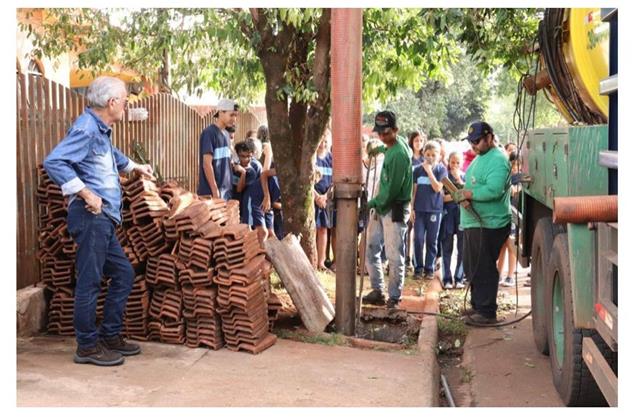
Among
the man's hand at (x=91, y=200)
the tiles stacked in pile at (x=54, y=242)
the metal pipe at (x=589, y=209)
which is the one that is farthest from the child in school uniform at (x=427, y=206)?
the metal pipe at (x=589, y=209)

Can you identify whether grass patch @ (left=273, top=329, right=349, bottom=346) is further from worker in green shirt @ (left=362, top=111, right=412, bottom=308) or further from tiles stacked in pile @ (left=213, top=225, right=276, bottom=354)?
worker in green shirt @ (left=362, top=111, right=412, bottom=308)

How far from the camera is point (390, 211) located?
889cm

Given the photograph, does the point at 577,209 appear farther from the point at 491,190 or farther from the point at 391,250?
the point at 391,250

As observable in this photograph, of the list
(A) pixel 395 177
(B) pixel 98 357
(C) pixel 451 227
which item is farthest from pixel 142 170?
(C) pixel 451 227

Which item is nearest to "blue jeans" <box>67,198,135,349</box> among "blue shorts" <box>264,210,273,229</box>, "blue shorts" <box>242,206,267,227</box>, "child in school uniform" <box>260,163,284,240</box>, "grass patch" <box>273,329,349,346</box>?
"grass patch" <box>273,329,349,346</box>

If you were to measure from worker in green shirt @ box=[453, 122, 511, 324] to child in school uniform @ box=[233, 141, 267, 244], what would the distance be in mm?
2818

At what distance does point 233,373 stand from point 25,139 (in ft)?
8.59

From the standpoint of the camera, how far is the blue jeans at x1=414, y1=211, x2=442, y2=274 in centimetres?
1102

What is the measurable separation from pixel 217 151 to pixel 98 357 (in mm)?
3539

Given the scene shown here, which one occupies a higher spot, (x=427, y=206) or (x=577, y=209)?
(x=577, y=209)

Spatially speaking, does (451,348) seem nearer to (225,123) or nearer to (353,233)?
(353,233)

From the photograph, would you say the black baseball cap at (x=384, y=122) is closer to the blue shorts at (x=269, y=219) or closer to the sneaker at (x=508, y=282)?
the blue shorts at (x=269, y=219)

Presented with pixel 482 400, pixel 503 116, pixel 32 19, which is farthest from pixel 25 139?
pixel 503 116

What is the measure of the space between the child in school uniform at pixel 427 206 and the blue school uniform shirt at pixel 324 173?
52.8 inches
